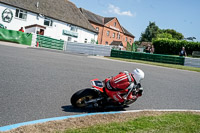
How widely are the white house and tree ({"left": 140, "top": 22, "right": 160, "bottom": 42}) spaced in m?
54.1

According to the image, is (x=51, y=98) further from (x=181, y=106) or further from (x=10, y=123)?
(x=181, y=106)

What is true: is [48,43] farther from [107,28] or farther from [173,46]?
[107,28]

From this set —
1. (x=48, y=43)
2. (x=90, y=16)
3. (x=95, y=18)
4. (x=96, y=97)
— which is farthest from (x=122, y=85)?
(x=95, y=18)

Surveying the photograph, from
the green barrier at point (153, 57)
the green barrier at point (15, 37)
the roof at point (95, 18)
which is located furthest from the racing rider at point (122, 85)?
Result: the roof at point (95, 18)

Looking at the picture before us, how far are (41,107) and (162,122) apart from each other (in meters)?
2.62

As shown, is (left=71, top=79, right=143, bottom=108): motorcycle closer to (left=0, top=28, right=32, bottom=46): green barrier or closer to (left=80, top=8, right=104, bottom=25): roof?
(left=0, top=28, right=32, bottom=46): green barrier

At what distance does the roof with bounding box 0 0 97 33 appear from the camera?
104ft

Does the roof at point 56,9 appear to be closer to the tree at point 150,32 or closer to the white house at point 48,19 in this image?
the white house at point 48,19

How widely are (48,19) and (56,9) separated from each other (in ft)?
14.1

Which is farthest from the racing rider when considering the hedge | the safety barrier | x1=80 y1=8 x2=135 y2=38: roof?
x1=80 y1=8 x2=135 y2=38: roof

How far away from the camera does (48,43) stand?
27.2 metres

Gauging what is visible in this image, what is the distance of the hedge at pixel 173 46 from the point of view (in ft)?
121

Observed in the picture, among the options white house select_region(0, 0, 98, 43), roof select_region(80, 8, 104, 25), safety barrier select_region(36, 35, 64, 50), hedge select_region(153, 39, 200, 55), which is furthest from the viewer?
roof select_region(80, 8, 104, 25)

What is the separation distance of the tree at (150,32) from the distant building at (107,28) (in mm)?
31030
